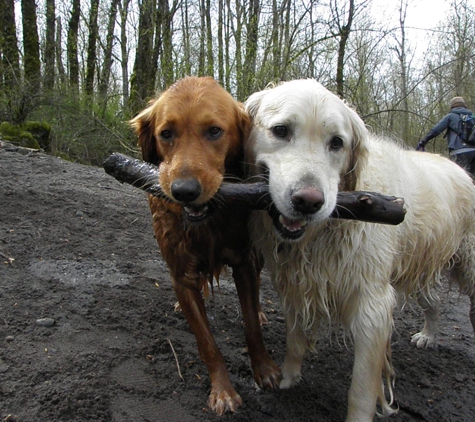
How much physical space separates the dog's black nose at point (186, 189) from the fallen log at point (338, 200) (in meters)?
0.19

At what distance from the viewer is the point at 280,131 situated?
269 centimetres

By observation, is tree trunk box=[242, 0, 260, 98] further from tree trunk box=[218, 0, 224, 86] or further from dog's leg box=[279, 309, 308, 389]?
dog's leg box=[279, 309, 308, 389]

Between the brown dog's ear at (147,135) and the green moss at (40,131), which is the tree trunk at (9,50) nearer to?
the green moss at (40,131)

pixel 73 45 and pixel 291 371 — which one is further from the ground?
pixel 73 45

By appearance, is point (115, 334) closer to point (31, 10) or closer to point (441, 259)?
point (441, 259)

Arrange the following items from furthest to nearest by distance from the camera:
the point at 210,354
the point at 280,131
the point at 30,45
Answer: the point at 30,45 → the point at 210,354 → the point at 280,131

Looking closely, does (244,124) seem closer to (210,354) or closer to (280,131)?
(280,131)

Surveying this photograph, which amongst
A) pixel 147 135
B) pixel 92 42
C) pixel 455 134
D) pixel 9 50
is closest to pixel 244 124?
pixel 147 135

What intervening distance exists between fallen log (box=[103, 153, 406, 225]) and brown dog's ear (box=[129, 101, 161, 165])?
22cm

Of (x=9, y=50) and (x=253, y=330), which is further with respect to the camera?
(x=9, y=50)

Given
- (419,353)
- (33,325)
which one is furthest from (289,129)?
(419,353)

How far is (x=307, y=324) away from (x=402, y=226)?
2.94ft

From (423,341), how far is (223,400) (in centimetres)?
239

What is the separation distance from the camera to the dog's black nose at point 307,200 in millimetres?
2336
